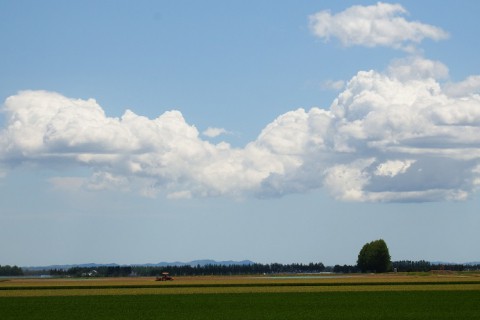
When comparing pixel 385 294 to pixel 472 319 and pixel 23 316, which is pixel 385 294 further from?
pixel 23 316

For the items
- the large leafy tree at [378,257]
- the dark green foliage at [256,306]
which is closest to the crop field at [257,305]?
the dark green foliage at [256,306]

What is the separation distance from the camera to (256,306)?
62.2 meters

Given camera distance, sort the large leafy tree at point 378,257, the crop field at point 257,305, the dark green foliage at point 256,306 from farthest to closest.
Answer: the large leafy tree at point 378,257 → the crop field at point 257,305 → the dark green foliage at point 256,306

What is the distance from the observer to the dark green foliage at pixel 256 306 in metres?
54.2

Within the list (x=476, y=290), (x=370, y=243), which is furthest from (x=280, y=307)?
(x=370, y=243)

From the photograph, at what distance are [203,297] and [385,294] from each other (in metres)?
16.0

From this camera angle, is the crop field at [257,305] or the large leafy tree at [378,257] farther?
the large leafy tree at [378,257]

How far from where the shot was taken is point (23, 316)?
5534cm

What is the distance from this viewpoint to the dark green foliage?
2132 inches

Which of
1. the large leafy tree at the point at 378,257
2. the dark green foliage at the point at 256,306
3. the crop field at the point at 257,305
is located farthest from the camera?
the large leafy tree at the point at 378,257

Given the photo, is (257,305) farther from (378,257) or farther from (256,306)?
(378,257)

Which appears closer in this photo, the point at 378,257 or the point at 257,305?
the point at 257,305

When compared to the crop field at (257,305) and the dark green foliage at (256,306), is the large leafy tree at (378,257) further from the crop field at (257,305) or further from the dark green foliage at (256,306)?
the dark green foliage at (256,306)

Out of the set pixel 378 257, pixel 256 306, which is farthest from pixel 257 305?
pixel 378 257
